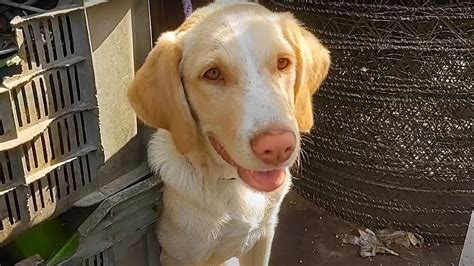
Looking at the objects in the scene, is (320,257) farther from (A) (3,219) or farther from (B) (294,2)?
(A) (3,219)

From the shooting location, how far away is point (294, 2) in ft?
7.63

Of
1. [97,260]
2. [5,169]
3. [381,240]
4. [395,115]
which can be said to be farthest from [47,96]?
[381,240]

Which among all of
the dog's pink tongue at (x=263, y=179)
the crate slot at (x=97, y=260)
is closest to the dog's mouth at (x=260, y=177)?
the dog's pink tongue at (x=263, y=179)

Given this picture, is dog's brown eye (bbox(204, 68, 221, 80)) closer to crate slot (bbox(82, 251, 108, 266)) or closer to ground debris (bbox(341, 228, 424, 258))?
crate slot (bbox(82, 251, 108, 266))

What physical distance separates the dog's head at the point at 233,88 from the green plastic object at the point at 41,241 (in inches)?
18.4

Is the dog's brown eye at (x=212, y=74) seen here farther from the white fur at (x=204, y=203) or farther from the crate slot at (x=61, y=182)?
the crate slot at (x=61, y=182)

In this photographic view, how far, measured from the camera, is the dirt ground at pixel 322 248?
2381mm

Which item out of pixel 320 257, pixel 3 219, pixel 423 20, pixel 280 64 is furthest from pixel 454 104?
pixel 3 219

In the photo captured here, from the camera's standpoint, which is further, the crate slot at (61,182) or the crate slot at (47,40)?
the crate slot at (61,182)

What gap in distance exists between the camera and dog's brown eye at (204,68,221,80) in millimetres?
1495

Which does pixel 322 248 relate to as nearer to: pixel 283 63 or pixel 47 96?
pixel 283 63

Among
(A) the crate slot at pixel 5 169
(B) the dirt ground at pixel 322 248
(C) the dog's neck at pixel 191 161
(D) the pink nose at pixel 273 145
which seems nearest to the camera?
(D) the pink nose at pixel 273 145

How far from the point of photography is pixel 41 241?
1.73 m

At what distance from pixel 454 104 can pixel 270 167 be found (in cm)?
107
